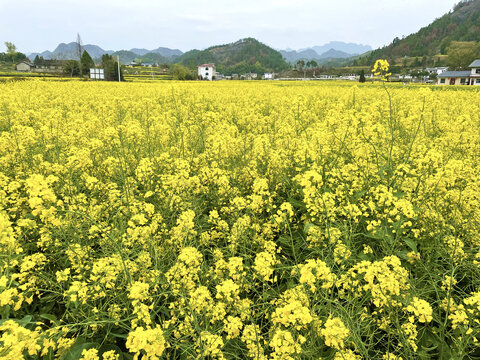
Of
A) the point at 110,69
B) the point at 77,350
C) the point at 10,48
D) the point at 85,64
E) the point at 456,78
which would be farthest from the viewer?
the point at 10,48

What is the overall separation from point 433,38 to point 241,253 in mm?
201647

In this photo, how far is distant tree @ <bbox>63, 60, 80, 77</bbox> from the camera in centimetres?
4725

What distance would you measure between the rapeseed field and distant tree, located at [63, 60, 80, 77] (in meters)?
53.0

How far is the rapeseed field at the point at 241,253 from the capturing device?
1.83 metres

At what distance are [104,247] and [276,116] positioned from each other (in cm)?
605

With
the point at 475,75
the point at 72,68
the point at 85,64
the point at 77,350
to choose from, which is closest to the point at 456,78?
the point at 475,75

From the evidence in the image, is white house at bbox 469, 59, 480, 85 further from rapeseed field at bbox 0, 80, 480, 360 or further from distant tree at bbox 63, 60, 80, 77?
distant tree at bbox 63, 60, 80, 77

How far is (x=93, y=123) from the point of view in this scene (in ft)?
17.7

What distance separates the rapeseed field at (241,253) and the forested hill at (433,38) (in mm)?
160044

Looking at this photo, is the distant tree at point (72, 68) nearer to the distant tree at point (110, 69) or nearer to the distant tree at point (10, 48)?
the distant tree at point (110, 69)

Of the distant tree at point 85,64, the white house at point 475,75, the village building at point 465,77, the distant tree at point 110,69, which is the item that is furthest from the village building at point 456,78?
the distant tree at point 85,64

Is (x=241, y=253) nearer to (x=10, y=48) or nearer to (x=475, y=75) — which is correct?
(x=475, y=75)

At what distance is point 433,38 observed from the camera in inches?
5950

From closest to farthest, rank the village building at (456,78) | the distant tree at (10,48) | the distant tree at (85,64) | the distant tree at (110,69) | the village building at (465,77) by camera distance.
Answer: the distant tree at (110,69)
the distant tree at (85,64)
the village building at (465,77)
the village building at (456,78)
the distant tree at (10,48)
